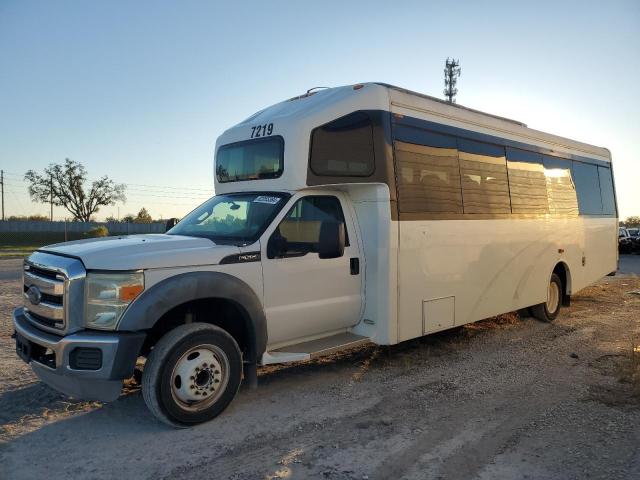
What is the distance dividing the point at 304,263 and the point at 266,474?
2198mm

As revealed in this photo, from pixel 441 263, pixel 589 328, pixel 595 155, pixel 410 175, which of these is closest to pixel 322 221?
pixel 410 175

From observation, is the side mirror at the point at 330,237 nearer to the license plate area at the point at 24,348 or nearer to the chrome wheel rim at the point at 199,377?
the chrome wheel rim at the point at 199,377

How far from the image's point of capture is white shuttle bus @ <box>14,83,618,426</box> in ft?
13.9

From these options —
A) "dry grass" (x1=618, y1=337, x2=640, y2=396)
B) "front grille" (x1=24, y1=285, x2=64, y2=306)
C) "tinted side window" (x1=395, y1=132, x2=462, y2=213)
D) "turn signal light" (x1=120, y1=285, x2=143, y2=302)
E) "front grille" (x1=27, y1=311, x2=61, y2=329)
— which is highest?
"tinted side window" (x1=395, y1=132, x2=462, y2=213)

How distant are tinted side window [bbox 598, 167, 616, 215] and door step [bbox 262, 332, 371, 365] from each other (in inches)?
305

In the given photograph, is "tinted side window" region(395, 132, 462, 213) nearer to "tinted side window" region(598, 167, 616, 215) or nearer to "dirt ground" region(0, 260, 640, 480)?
"dirt ground" region(0, 260, 640, 480)

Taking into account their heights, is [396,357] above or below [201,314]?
below

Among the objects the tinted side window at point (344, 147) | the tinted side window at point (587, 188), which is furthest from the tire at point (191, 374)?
the tinted side window at point (587, 188)

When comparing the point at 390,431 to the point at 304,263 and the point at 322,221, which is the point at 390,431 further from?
the point at 322,221

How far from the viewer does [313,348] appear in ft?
17.6

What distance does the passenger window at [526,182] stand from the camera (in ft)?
26.2

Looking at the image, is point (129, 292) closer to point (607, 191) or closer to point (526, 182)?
point (526, 182)

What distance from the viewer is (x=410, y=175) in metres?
6.27

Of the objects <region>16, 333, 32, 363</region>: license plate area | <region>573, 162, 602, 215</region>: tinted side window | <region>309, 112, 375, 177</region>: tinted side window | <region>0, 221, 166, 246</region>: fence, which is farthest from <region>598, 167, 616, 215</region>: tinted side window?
<region>0, 221, 166, 246</region>: fence
